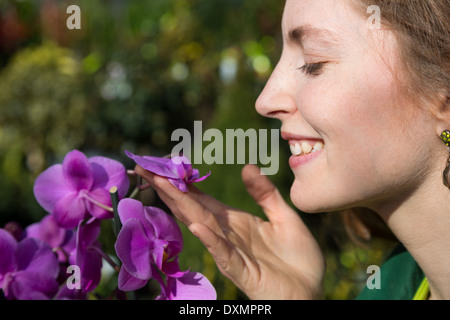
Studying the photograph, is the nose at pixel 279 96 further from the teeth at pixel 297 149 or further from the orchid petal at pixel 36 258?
the orchid petal at pixel 36 258

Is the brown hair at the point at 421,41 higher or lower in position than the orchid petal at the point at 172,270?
higher

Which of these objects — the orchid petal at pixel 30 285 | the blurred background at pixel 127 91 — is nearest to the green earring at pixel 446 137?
the orchid petal at pixel 30 285

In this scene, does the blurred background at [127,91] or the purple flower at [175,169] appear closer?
the purple flower at [175,169]

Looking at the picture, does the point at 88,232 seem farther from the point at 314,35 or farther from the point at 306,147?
the point at 314,35

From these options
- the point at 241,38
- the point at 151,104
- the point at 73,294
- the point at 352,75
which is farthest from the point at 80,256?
the point at 241,38

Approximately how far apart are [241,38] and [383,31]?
14.7 ft

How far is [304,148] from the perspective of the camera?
1.25 metres

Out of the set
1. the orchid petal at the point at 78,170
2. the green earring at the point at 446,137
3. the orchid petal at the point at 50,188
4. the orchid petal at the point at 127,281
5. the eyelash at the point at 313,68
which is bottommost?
the orchid petal at the point at 127,281

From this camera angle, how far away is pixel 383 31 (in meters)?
1.12

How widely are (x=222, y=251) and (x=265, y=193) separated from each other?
16.4 inches

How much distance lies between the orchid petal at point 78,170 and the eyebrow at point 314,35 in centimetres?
56

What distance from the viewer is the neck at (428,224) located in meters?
1.24

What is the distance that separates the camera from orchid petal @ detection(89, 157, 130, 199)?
1069 millimetres

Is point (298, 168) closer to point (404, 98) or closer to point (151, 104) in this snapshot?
point (404, 98)
